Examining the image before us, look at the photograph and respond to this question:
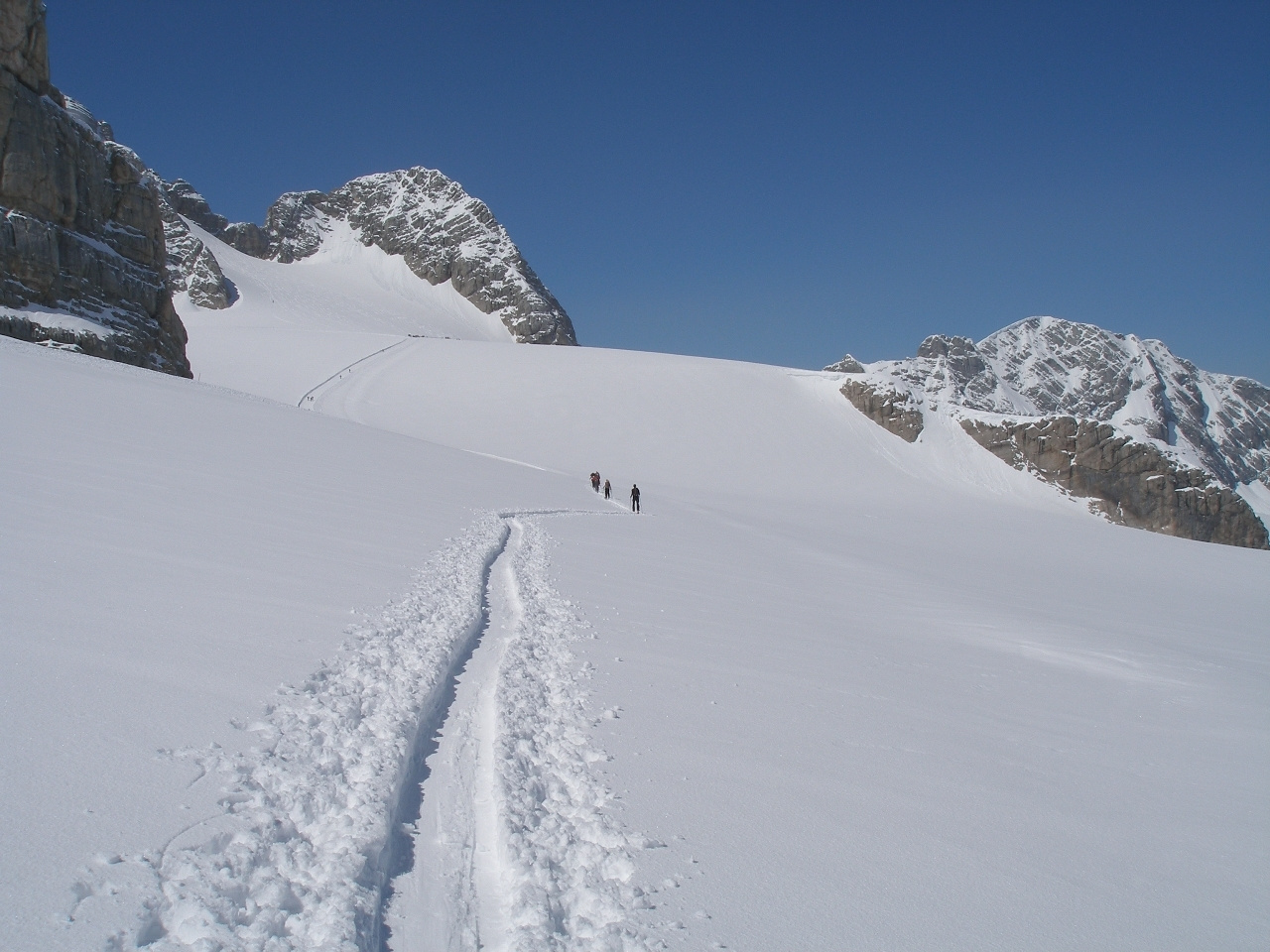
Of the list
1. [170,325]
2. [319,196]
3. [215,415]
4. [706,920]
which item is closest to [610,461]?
[215,415]

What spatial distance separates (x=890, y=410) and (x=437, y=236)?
355 ft

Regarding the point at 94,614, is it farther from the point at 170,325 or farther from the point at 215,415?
the point at 170,325

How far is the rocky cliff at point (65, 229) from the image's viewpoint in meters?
26.6

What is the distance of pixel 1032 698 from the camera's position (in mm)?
6613

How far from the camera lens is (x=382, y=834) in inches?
134

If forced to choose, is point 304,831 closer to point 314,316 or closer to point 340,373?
point 340,373

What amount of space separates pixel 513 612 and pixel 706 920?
4941 millimetres

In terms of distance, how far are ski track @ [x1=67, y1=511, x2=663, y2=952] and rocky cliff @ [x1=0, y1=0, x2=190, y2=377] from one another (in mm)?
29005

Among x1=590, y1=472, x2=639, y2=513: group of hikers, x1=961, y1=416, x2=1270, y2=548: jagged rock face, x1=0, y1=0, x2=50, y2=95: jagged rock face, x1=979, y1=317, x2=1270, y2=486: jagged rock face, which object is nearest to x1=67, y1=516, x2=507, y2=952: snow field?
x1=590, y1=472, x2=639, y2=513: group of hikers

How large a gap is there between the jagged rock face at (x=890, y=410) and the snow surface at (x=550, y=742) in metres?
32.1

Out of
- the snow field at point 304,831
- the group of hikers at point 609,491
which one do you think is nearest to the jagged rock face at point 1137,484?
the group of hikers at point 609,491

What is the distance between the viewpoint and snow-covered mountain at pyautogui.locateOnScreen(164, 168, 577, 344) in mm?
120812

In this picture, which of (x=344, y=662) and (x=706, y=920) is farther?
(x=344, y=662)

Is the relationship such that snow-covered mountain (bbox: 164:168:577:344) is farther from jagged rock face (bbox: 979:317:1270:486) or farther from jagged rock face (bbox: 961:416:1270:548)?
jagged rock face (bbox: 979:317:1270:486)
